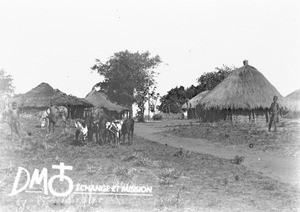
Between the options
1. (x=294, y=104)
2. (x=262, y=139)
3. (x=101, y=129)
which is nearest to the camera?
(x=101, y=129)

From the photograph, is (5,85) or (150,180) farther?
(5,85)

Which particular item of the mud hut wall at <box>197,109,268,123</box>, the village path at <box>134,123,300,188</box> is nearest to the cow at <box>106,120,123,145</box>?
the village path at <box>134,123,300,188</box>

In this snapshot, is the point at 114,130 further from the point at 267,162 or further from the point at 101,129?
the point at 267,162

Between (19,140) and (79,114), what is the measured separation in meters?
21.0

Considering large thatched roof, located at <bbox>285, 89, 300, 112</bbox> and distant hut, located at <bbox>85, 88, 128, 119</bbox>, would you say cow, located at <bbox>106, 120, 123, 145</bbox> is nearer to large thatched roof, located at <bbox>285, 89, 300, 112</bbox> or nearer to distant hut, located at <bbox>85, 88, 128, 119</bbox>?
large thatched roof, located at <bbox>285, 89, 300, 112</bbox>

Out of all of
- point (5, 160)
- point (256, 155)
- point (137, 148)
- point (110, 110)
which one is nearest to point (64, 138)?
point (137, 148)

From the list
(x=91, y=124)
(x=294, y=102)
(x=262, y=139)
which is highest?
(x=294, y=102)

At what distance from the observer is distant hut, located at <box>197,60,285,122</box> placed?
2214 cm

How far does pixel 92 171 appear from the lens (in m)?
7.47

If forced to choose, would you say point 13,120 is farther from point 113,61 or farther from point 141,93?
point 141,93

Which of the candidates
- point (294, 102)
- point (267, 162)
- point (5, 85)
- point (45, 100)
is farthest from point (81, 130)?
point (5, 85)

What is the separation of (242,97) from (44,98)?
16.4 meters

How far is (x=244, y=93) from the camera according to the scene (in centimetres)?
2266
